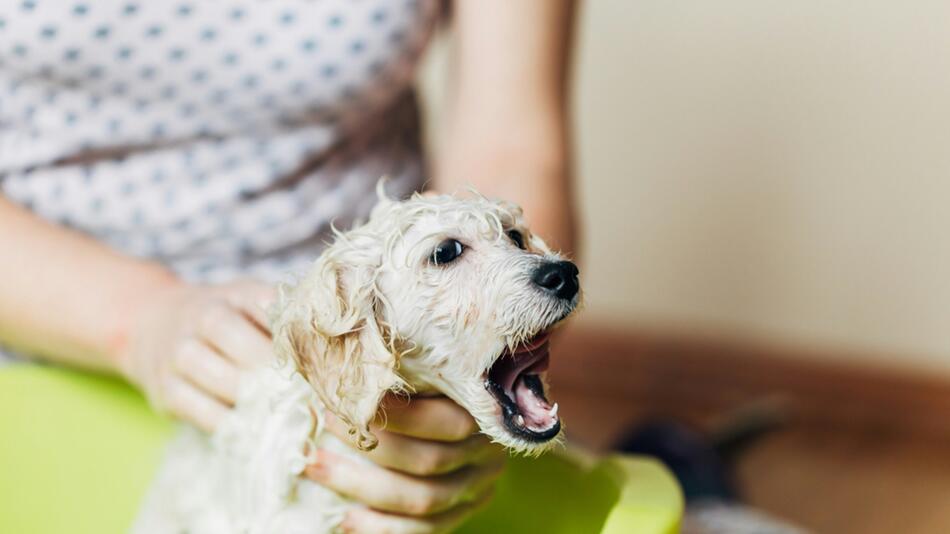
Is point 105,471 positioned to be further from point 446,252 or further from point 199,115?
point 446,252

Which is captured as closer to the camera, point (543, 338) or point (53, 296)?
point (543, 338)

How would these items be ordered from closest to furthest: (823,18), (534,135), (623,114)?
(534,135)
(823,18)
(623,114)

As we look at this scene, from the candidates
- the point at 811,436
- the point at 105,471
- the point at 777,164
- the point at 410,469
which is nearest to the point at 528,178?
the point at 410,469

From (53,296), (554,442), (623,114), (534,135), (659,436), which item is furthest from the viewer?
(623,114)

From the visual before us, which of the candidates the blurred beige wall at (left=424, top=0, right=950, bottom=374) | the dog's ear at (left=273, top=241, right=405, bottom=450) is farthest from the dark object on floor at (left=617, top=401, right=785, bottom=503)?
the dog's ear at (left=273, top=241, right=405, bottom=450)

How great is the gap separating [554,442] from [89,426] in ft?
1.79

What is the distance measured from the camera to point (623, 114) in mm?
1844

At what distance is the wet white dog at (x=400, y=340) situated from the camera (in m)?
0.67

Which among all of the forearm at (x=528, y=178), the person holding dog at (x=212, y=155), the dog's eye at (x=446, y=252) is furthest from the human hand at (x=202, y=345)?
the forearm at (x=528, y=178)

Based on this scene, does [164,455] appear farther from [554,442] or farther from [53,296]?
[554,442]

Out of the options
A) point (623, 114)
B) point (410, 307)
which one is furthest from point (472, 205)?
point (623, 114)

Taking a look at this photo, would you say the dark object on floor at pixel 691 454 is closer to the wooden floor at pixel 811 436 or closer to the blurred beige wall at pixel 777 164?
the wooden floor at pixel 811 436

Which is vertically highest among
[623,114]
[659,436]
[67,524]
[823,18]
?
[823,18]

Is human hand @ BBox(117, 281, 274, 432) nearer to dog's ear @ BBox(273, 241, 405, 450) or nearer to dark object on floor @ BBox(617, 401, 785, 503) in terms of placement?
dog's ear @ BBox(273, 241, 405, 450)
